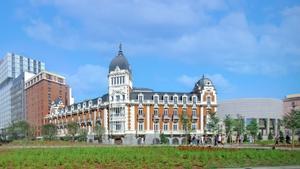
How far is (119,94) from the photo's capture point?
97.4 m

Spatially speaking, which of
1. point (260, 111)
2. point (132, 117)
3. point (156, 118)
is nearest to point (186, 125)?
point (156, 118)

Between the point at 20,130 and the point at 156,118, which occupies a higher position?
the point at 156,118

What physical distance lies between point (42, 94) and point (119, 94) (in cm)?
7017

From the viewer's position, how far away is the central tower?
316ft

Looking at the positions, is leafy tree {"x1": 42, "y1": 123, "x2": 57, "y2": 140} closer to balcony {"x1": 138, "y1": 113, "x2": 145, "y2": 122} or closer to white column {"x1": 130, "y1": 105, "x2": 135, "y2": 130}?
white column {"x1": 130, "y1": 105, "x2": 135, "y2": 130}

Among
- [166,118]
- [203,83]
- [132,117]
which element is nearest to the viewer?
[132,117]

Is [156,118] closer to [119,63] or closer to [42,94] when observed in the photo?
[119,63]

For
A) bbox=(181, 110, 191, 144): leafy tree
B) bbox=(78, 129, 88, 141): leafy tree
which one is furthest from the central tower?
bbox=(181, 110, 191, 144): leafy tree

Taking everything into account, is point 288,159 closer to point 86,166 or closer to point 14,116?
point 86,166

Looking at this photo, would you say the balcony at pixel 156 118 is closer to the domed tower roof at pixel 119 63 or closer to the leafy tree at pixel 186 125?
the leafy tree at pixel 186 125

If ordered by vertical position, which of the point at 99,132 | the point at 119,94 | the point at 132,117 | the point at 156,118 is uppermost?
the point at 119,94

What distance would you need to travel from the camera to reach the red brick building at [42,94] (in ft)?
520

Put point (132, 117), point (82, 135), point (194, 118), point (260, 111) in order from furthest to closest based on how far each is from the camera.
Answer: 1. point (260, 111)
2. point (194, 118)
3. point (82, 135)
4. point (132, 117)

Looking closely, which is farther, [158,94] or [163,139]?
[158,94]
